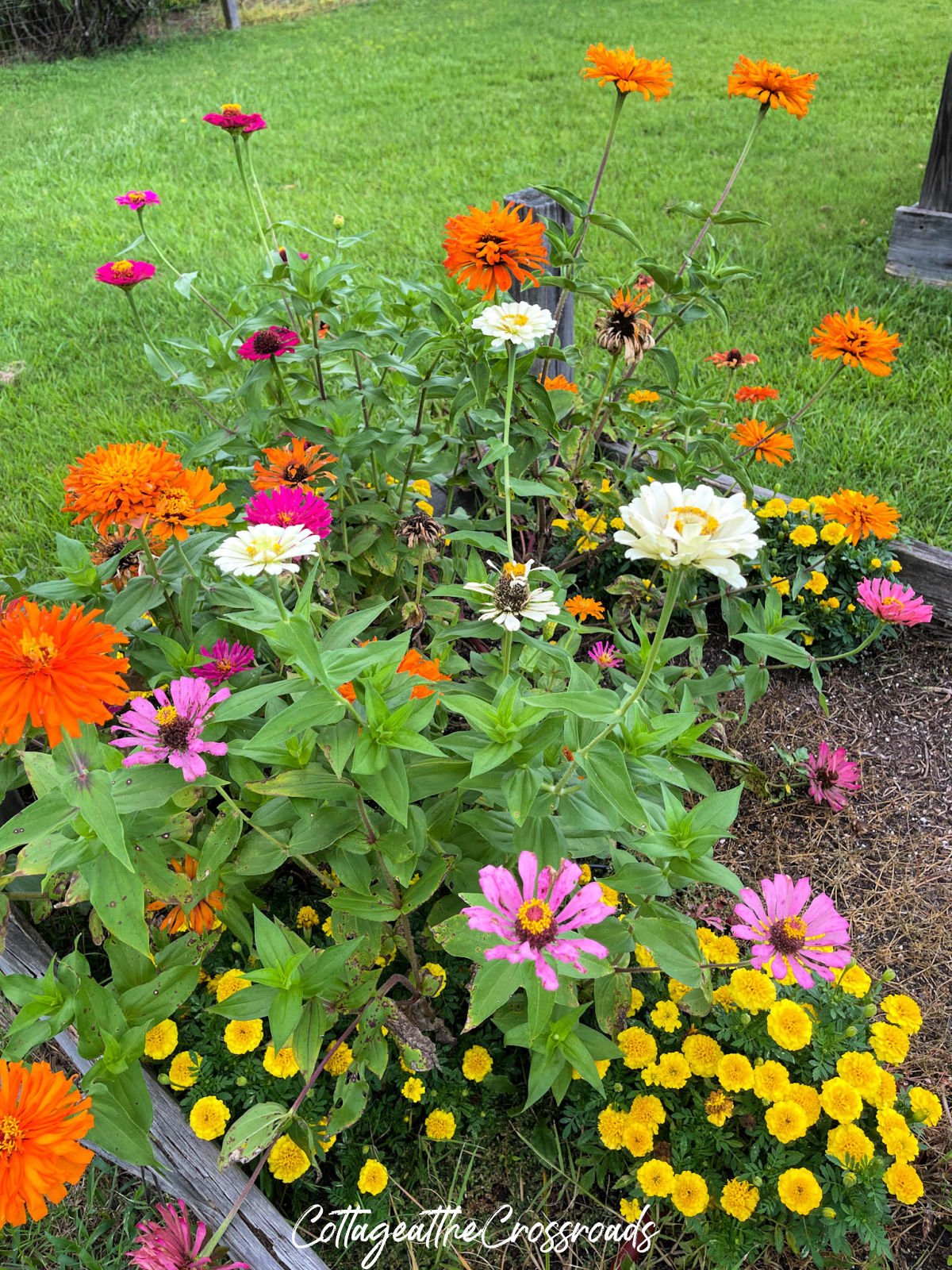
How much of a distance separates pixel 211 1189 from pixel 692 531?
121cm

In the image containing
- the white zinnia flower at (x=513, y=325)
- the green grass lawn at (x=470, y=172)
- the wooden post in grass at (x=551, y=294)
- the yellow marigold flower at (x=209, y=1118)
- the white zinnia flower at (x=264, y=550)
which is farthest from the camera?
the green grass lawn at (x=470, y=172)

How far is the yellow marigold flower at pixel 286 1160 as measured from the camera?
1320 millimetres

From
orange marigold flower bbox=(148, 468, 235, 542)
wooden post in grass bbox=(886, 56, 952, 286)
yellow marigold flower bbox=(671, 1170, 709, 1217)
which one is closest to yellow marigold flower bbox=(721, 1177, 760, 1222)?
yellow marigold flower bbox=(671, 1170, 709, 1217)

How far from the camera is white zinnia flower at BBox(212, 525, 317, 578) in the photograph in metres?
1.11

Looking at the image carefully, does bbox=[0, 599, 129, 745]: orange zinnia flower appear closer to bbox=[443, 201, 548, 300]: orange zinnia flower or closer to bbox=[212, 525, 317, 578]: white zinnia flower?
bbox=[212, 525, 317, 578]: white zinnia flower

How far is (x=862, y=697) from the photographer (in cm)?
226

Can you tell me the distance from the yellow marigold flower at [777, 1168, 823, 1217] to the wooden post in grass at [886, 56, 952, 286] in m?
3.73

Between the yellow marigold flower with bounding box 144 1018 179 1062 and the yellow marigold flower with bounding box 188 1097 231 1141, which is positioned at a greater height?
the yellow marigold flower with bounding box 144 1018 179 1062

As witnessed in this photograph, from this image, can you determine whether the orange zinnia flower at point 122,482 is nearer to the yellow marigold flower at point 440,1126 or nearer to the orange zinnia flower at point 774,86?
the yellow marigold flower at point 440,1126

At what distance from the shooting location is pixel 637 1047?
4.61 ft

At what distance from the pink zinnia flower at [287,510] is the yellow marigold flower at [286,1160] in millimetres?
895

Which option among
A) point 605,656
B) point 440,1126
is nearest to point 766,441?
point 605,656

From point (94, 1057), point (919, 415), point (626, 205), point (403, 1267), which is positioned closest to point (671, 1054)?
point (403, 1267)

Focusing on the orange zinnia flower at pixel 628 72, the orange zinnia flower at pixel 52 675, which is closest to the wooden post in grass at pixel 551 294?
the orange zinnia flower at pixel 628 72
